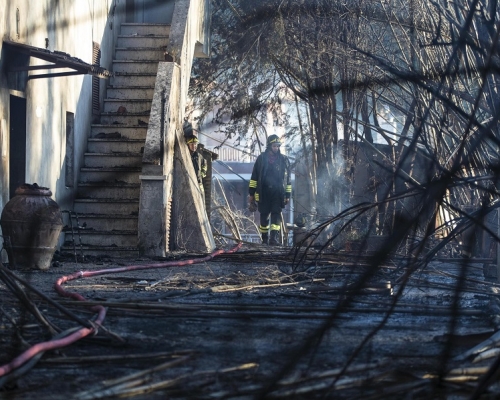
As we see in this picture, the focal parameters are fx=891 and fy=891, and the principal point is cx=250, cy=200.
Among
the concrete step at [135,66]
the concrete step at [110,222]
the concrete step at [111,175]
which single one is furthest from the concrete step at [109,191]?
the concrete step at [135,66]

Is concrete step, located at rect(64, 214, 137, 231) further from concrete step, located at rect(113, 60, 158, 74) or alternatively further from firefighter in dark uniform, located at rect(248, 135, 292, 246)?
firefighter in dark uniform, located at rect(248, 135, 292, 246)

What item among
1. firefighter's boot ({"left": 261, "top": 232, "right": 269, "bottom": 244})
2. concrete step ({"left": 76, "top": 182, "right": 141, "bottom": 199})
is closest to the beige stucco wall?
concrete step ({"left": 76, "top": 182, "right": 141, "bottom": 199})

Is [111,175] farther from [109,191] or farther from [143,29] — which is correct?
[143,29]

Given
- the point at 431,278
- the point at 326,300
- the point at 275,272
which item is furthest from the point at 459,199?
the point at 326,300

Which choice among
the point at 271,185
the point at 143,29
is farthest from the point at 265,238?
the point at 143,29

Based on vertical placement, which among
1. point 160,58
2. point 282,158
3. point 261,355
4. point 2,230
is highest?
point 160,58

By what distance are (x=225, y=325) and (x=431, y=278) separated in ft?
16.4

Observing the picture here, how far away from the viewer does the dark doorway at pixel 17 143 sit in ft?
42.7

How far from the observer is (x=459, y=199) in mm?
13422

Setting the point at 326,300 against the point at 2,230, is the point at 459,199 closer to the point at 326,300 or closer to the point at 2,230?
the point at 326,300

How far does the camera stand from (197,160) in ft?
61.5

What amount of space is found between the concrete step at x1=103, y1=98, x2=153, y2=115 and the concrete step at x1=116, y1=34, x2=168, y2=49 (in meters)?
1.67

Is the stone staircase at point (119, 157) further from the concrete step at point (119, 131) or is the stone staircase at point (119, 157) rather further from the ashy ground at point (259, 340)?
the ashy ground at point (259, 340)

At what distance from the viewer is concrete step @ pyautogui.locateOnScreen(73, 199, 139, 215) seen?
1570 centimetres
